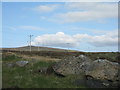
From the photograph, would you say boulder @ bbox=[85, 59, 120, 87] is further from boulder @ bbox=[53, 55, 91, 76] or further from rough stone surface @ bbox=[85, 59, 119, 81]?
boulder @ bbox=[53, 55, 91, 76]

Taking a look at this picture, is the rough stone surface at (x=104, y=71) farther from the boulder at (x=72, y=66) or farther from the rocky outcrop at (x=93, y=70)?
the boulder at (x=72, y=66)

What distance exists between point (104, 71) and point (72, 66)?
3.61 metres

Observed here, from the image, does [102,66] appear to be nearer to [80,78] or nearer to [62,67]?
[80,78]

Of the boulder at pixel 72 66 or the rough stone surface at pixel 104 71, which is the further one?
the boulder at pixel 72 66

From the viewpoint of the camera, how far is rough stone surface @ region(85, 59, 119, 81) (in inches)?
665

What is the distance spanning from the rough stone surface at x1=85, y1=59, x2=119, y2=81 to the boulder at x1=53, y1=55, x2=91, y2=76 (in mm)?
1588

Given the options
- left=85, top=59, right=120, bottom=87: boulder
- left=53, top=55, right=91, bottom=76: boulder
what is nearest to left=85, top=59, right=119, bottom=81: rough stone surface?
left=85, top=59, right=120, bottom=87: boulder

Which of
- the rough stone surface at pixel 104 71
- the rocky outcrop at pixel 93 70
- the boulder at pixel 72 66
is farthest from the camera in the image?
the boulder at pixel 72 66

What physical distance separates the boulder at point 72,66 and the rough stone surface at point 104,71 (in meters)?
1.59

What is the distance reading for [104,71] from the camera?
17.3 meters

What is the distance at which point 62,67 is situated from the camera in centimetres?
2017

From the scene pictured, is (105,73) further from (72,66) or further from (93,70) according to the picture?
(72,66)

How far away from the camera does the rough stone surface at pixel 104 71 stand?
16891 mm

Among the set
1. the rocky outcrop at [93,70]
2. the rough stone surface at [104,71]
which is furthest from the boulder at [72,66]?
the rough stone surface at [104,71]
